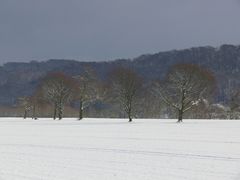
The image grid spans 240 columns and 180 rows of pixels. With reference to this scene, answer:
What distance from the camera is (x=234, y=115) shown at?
9288cm

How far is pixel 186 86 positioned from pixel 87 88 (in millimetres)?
19448

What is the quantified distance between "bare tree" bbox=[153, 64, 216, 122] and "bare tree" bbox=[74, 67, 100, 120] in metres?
13.3

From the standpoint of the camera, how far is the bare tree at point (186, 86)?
2756 inches

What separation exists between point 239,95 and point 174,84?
89.1 feet

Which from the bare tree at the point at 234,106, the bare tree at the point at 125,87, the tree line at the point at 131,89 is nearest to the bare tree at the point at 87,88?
the tree line at the point at 131,89

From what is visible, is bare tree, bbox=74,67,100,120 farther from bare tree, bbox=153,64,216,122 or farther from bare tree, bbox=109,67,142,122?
bare tree, bbox=153,64,216,122

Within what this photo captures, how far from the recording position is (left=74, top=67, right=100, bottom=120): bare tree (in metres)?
80.6

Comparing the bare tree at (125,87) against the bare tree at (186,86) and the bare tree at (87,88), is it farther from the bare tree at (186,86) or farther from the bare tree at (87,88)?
the bare tree at (186,86)
